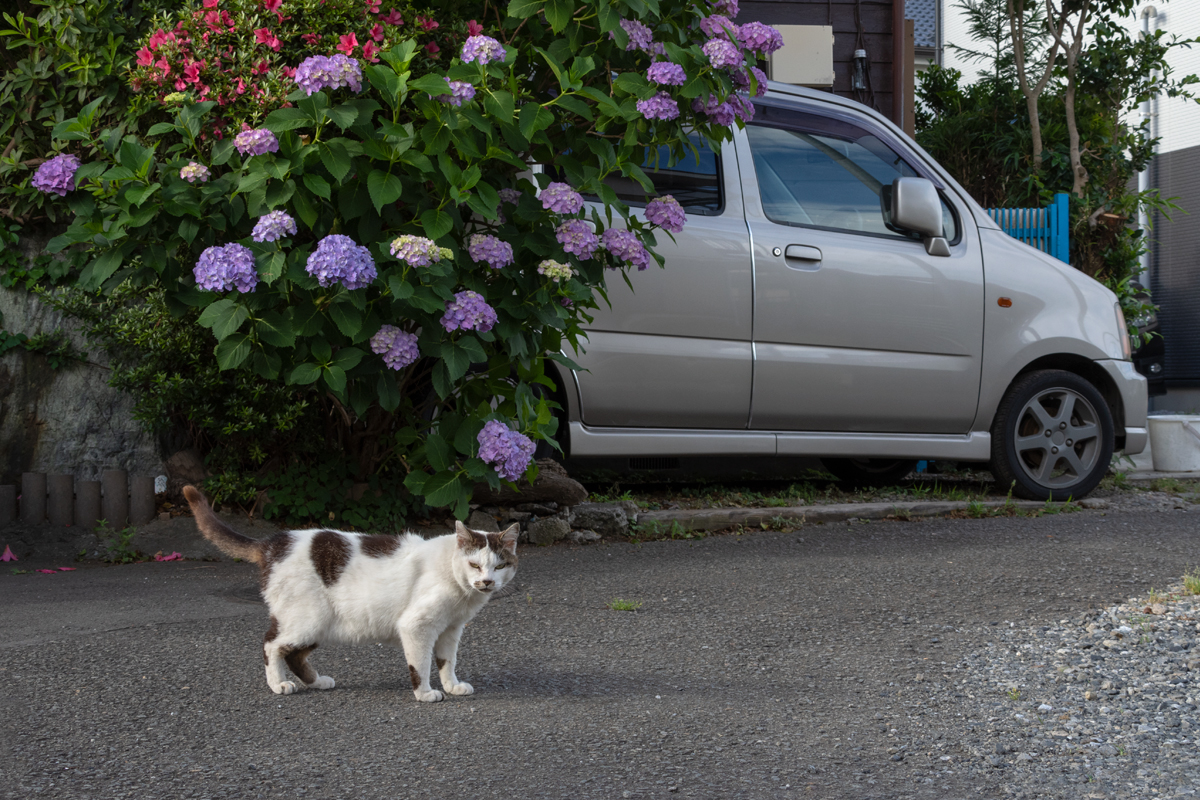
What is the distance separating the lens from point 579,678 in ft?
11.5

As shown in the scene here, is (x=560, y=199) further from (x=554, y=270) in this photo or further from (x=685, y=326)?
(x=685, y=326)

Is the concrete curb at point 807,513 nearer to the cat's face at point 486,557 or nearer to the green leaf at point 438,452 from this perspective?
the green leaf at point 438,452

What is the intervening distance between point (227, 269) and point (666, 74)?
1695 mm

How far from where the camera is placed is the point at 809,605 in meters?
4.49

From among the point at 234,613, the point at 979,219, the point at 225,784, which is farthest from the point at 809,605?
the point at 979,219

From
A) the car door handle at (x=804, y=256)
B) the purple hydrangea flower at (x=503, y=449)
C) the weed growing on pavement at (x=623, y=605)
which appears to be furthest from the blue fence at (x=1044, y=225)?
the purple hydrangea flower at (x=503, y=449)

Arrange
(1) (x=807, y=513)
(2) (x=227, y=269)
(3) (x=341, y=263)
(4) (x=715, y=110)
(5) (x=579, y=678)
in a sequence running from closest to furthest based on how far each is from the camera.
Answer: (5) (x=579, y=678) → (3) (x=341, y=263) → (2) (x=227, y=269) → (4) (x=715, y=110) → (1) (x=807, y=513)

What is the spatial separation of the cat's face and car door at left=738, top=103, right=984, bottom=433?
3092 mm

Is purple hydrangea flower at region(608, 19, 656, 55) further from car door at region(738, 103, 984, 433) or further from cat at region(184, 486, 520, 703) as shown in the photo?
car door at region(738, 103, 984, 433)

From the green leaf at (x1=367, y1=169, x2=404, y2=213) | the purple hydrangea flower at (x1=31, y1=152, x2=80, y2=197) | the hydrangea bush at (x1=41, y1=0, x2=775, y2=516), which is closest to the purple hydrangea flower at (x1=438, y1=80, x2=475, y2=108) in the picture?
the hydrangea bush at (x1=41, y1=0, x2=775, y2=516)

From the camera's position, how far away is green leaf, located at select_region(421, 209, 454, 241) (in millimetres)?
3938

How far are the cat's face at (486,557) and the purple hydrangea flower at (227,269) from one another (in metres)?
1.27

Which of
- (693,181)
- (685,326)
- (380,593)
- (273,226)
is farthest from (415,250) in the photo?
(693,181)

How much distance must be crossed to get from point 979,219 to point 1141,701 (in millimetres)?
4122
